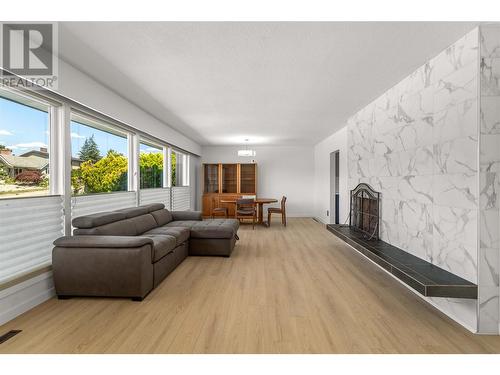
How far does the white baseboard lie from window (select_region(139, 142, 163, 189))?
2751 millimetres

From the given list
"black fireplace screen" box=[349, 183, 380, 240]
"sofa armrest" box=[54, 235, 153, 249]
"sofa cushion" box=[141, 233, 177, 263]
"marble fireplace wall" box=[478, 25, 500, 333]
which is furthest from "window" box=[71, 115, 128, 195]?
"marble fireplace wall" box=[478, 25, 500, 333]

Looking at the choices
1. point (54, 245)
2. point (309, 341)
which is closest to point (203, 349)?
point (309, 341)

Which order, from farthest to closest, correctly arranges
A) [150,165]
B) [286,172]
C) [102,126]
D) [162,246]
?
1. [286,172]
2. [150,165]
3. [102,126]
4. [162,246]

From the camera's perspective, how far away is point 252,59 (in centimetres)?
288

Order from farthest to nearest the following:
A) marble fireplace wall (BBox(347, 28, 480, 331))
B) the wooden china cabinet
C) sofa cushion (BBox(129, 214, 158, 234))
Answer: the wooden china cabinet → sofa cushion (BBox(129, 214, 158, 234)) → marble fireplace wall (BBox(347, 28, 480, 331))

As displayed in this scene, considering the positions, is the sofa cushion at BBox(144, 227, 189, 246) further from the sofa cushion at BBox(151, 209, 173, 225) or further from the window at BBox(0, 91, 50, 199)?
the window at BBox(0, 91, 50, 199)

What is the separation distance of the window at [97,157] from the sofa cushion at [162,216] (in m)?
0.69

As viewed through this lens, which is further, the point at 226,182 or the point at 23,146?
the point at 226,182

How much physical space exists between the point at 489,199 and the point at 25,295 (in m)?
4.12

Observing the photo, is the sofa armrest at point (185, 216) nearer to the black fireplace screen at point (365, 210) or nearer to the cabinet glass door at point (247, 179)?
the black fireplace screen at point (365, 210)

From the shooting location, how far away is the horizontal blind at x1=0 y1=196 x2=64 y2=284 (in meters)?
2.50

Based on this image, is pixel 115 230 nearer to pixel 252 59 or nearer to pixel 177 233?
pixel 177 233

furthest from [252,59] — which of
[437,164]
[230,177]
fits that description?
[230,177]

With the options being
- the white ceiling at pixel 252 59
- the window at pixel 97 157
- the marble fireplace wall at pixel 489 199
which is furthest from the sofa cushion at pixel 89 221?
the marble fireplace wall at pixel 489 199
